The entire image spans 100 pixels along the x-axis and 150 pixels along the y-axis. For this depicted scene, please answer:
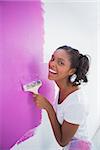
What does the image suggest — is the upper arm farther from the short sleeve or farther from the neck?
the neck

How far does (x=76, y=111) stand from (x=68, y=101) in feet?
0.17

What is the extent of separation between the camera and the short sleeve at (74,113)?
1.03 meters

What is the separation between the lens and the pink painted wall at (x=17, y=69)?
1.06m

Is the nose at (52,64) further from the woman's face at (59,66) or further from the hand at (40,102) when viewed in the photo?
the hand at (40,102)

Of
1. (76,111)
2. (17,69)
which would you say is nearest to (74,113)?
(76,111)

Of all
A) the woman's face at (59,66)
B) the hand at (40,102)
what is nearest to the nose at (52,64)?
the woman's face at (59,66)

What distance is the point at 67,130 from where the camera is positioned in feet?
3.39

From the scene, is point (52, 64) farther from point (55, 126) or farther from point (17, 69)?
point (55, 126)

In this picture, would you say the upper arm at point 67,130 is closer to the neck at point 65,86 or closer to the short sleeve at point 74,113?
the short sleeve at point 74,113

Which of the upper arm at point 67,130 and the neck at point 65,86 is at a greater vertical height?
the neck at point 65,86

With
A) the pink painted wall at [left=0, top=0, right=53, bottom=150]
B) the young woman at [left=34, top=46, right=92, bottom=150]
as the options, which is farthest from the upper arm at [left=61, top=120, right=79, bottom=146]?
the pink painted wall at [left=0, top=0, right=53, bottom=150]

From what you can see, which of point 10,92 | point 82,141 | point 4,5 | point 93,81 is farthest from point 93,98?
point 4,5

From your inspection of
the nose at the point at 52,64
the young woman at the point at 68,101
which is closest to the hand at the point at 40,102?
the young woman at the point at 68,101

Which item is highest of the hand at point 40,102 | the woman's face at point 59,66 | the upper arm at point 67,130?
the woman's face at point 59,66
